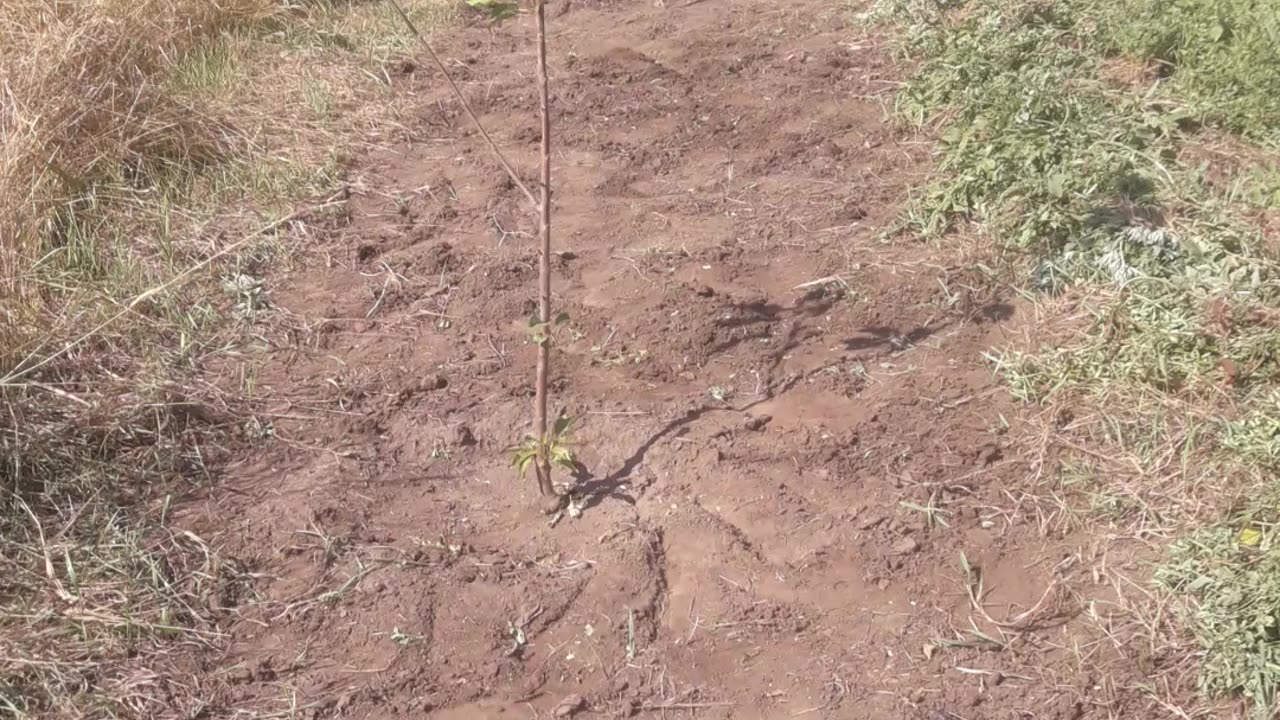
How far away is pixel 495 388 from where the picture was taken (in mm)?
3547

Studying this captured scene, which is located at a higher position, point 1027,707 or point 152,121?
point 152,121

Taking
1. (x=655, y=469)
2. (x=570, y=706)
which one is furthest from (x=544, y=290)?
(x=570, y=706)

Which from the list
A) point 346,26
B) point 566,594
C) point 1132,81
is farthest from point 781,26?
point 566,594

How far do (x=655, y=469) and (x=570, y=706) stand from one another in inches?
32.1

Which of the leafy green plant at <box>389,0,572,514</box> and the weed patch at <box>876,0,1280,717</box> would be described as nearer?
the leafy green plant at <box>389,0,572,514</box>

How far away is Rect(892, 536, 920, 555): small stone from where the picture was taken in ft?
9.59

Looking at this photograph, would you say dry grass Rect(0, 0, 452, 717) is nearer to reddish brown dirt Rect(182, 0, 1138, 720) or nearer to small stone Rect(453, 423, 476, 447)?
reddish brown dirt Rect(182, 0, 1138, 720)

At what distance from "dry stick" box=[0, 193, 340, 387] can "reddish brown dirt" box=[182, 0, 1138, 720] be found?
0.70ft

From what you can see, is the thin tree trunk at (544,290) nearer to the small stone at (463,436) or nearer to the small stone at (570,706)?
the small stone at (463,436)

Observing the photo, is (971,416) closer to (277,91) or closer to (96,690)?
(96,690)

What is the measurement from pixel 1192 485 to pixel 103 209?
387 cm

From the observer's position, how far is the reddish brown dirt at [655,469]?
8.74 ft

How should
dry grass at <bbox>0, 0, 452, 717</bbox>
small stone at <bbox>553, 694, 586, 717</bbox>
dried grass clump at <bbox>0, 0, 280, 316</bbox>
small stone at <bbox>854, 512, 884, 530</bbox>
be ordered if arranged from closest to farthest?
small stone at <bbox>553, 694, 586, 717</bbox> → dry grass at <bbox>0, 0, 452, 717</bbox> → small stone at <bbox>854, 512, 884, 530</bbox> → dried grass clump at <bbox>0, 0, 280, 316</bbox>

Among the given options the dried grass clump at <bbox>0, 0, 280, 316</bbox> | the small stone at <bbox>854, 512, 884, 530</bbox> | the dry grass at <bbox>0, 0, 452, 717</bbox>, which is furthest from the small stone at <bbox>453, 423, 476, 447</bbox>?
the dried grass clump at <bbox>0, 0, 280, 316</bbox>
